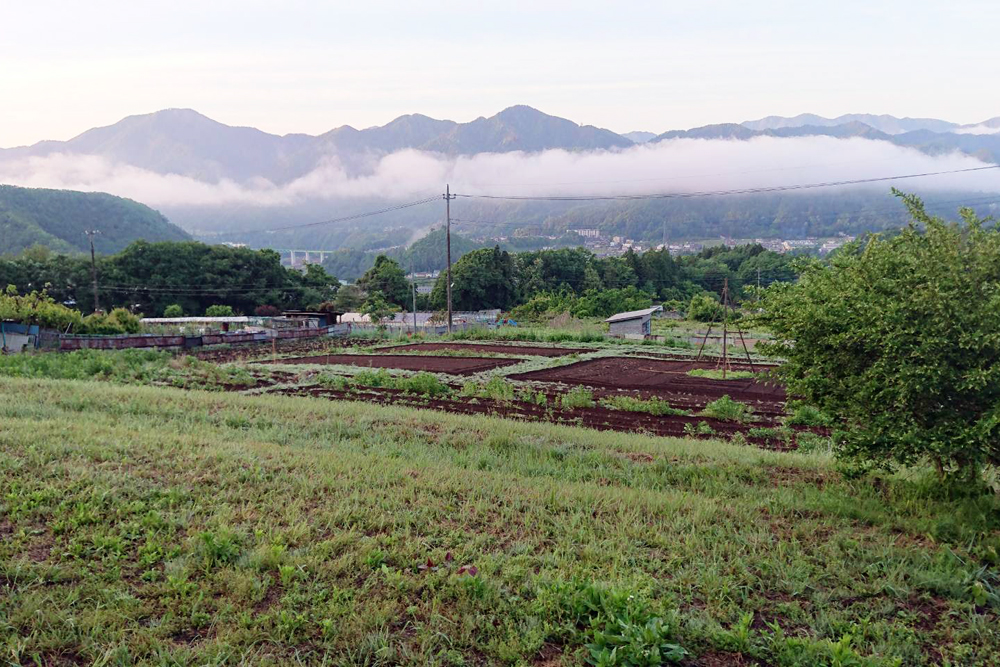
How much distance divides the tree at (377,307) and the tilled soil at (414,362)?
26239 millimetres

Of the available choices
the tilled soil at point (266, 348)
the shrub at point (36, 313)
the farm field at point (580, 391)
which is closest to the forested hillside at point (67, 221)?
the shrub at point (36, 313)

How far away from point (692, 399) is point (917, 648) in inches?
600

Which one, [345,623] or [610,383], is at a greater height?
[345,623]

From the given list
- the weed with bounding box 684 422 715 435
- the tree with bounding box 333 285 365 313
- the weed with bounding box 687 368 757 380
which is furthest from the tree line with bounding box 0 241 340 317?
the weed with bounding box 684 422 715 435

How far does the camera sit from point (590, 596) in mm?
5168

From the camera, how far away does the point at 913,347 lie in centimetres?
735

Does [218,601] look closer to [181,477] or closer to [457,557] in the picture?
[457,557]

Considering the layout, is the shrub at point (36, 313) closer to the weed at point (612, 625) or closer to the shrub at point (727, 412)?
the shrub at point (727, 412)

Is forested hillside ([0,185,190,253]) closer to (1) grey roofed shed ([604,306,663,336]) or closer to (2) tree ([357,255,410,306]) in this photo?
(2) tree ([357,255,410,306])

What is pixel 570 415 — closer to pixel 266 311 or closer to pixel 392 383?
pixel 392 383

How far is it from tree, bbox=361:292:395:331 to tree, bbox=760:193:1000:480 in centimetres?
5237

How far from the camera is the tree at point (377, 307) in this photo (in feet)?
204

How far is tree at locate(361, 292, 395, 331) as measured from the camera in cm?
6208

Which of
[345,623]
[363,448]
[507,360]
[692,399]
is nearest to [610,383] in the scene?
[692,399]
